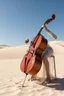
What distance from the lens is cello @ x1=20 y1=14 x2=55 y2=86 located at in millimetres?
5516

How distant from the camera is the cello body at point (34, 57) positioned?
5509 mm

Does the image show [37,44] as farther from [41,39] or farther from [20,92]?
[20,92]

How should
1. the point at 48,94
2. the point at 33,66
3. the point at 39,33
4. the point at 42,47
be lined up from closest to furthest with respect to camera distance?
the point at 48,94 < the point at 33,66 < the point at 42,47 < the point at 39,33

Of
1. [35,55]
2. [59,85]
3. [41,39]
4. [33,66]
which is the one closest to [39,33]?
Result: [41,39]

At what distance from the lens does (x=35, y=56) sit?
5633 mm

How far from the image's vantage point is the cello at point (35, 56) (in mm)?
5516

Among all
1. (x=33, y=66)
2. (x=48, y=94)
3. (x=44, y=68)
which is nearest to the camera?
(x=48, y=94)

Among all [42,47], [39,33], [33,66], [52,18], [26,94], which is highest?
[52,18]

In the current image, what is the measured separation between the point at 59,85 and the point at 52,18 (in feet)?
6.71

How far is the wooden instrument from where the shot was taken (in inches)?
217

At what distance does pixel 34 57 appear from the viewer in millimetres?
5641

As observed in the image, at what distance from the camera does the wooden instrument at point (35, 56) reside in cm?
551

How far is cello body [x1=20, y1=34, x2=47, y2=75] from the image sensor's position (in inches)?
217

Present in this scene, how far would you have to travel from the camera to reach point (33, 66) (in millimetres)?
5445
